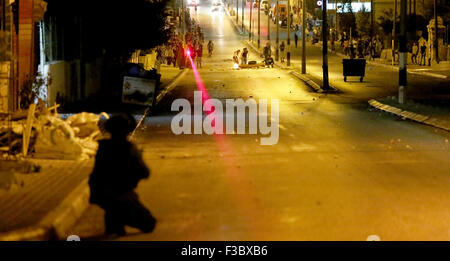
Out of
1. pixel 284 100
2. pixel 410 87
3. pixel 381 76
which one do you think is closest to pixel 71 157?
pixel 284 100

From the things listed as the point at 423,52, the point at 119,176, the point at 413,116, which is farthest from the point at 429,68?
the point at 119,176

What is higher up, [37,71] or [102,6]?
[102,6]

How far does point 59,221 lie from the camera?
9.14 meters

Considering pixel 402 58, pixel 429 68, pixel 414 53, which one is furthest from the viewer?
pixel 414 53

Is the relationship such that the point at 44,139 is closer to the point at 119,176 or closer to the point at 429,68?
the point at 119,176

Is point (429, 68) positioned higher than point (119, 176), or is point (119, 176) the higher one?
point (429, 68)

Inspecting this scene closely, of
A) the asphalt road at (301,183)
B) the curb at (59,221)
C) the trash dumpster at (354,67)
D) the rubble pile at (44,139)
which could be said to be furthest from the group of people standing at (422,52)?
the curb at (59,221)

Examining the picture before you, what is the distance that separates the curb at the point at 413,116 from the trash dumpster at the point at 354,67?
13.1 meters

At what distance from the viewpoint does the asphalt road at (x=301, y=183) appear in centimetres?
921

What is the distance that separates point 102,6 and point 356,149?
773 inches

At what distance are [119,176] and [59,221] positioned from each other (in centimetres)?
119

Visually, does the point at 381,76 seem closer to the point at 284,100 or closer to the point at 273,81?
the point at 273,81

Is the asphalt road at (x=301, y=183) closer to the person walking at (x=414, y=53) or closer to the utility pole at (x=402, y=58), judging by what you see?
the utility pole at (x=402, y=58)

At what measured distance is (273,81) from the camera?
43438mm
